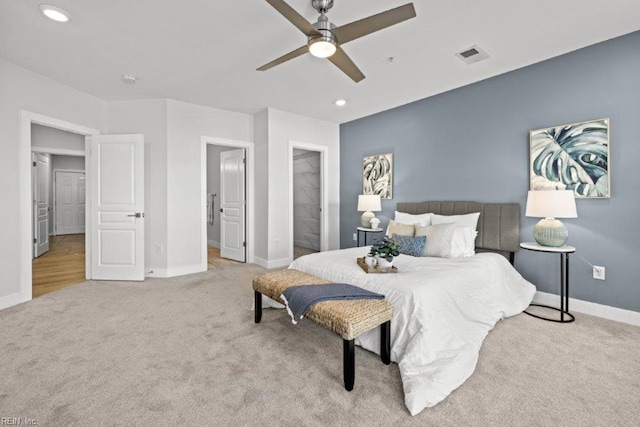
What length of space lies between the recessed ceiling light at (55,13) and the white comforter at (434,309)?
2.86 metres

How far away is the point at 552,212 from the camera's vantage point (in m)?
2.73

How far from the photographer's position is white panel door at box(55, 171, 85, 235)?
8.66m

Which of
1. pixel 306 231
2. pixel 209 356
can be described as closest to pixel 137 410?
pixel 209 356

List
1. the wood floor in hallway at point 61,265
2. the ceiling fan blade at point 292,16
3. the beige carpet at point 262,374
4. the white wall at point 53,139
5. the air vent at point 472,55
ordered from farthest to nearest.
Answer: the white wall at point 53,139 → the wood floor in hallway at point 61,265 → the air vent at point 472,55 → the ceiling fan blade at point 292,16 → the beige carpet at point 262,374

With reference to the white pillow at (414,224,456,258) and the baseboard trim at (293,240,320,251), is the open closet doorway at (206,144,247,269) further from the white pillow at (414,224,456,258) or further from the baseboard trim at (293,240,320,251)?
the white pillow at (414,224,456,258)

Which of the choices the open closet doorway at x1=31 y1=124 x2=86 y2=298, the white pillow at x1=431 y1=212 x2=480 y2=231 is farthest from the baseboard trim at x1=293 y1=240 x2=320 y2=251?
the open closet doorway at x1=31 y1=124 x2=86 y2=298

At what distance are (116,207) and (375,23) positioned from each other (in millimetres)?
4156

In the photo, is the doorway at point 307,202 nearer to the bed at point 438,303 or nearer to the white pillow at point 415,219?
the white pillow at point 415,219

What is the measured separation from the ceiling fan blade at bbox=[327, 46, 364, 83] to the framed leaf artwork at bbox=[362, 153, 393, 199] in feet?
7.87

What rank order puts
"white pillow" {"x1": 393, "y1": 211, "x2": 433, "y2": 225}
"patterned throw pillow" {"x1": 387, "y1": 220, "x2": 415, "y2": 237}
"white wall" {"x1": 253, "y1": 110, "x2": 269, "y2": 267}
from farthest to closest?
1. "white wall" {"x1": 253, "y1": 110, "x2": 269, "y2": 267}
2. "white pillow" {"x1": 393, "y1": 211, "x2": 433, "y2": 225}
3. "patterned throw pillow" {"x1": 387, "y1": 220, "x2": 415, "y2": 237}

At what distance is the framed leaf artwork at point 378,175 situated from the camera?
4891 millimetres

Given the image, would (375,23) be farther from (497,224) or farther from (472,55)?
(497,224)

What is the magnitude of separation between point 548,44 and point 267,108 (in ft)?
11.9

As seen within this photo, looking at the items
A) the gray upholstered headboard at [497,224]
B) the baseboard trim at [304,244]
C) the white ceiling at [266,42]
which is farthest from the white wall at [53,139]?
the gray upholstered headboard at [497,224]
